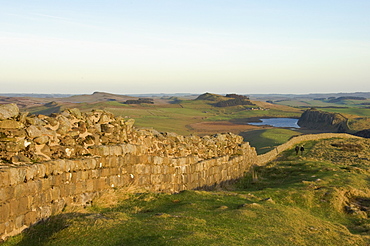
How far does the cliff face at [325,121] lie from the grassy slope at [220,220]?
294ft

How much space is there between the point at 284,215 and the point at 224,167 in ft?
31.5

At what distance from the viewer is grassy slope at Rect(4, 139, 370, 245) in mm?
9645

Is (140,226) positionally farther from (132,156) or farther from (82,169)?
(132,156)

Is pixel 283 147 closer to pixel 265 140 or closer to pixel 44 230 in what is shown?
pixel 265 140

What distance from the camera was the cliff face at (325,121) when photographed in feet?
360

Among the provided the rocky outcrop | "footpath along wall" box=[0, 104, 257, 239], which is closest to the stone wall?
"footpath along wall" box=[0, 104, 257, 239]

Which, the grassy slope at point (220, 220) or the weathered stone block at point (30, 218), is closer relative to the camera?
the grassy slope at point (220, 220)

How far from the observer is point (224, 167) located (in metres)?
22.7

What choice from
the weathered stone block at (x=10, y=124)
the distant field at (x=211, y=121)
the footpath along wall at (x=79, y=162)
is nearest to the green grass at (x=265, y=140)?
the distant field at (x=211, y=121)

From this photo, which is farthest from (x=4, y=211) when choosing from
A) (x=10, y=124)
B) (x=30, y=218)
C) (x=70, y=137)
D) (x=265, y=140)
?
(x=265, y=140)

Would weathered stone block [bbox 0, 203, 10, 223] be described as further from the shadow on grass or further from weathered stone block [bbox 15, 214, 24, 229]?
the shadow on grass

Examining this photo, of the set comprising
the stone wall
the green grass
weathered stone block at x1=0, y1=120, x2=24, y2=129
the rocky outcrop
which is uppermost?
weathered stone block at x1=0, y1=120, x2=24, y2=129

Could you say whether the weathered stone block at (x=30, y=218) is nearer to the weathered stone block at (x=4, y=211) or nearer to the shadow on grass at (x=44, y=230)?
the shadow on grass at (x=44, y=230)

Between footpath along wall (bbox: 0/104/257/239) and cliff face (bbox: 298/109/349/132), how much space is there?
297 feet
